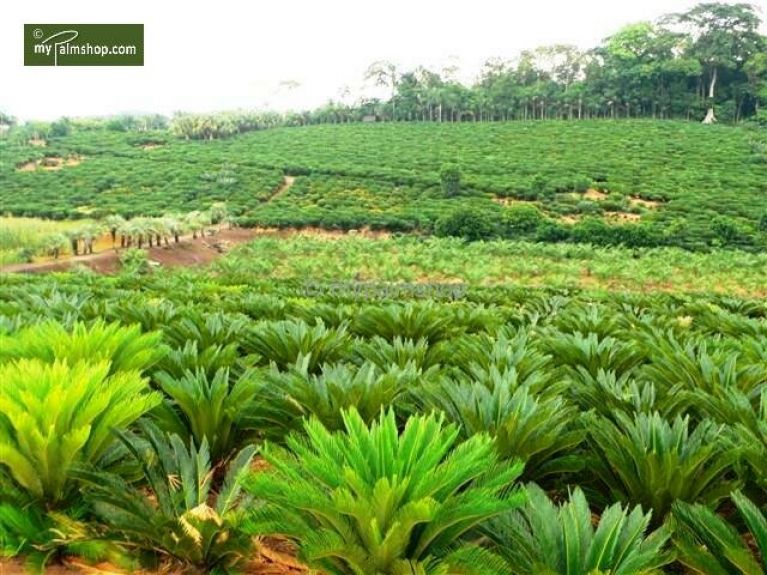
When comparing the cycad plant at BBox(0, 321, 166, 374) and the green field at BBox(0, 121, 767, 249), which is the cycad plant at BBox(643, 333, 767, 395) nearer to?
the cycad plant at BBox(0, 321, 166, 374)

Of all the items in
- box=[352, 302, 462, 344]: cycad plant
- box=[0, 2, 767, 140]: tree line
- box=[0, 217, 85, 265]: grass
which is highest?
box=[0, 2, 767, 140]: tree line

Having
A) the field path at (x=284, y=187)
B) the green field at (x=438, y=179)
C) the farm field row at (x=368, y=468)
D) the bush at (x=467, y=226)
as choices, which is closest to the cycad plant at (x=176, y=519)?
the farm field row at (x=368, y=468)

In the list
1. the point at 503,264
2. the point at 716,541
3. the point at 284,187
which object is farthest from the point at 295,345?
the point at 284,187

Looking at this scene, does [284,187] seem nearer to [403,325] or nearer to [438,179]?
[438,179]

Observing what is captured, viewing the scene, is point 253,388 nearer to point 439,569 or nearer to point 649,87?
point 439,569

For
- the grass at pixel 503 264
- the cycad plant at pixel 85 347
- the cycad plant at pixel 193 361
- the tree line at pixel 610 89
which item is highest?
the tree line at pixel 610 89

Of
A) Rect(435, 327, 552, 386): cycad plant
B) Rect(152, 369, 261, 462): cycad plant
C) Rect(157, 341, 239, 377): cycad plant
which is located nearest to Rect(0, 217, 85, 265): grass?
Rect(157, 341, 239, 377): cycad plant

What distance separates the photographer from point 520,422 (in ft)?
9.04

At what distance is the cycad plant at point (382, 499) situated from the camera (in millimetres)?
1820

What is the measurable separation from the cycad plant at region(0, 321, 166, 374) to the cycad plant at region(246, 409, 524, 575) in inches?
66.3

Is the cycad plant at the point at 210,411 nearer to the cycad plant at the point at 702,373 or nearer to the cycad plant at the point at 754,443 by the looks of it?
the cycad plant at the point at 754,443

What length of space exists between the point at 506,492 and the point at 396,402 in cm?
101

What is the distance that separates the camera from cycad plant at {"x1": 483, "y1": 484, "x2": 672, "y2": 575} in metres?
1.87

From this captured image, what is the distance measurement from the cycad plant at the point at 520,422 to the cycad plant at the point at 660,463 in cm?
14
